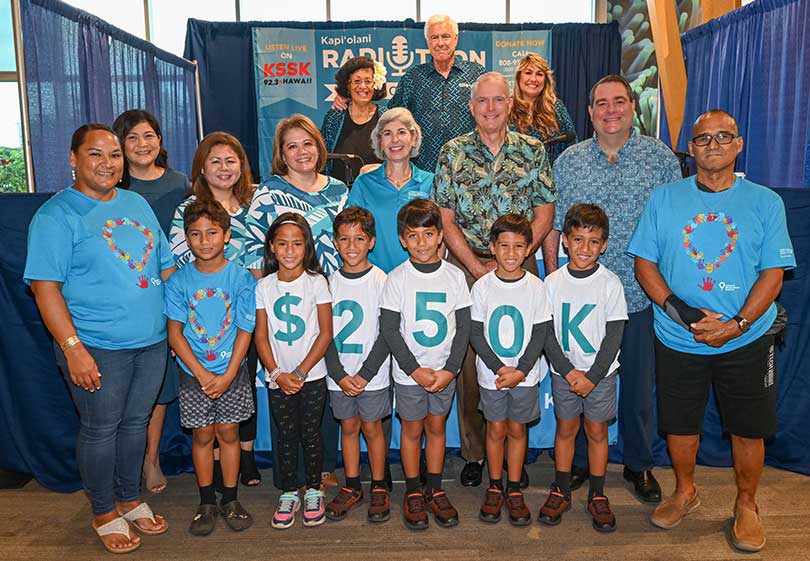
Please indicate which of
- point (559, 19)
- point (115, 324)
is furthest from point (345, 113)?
point (559, 19)

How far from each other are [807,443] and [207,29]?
7.67m

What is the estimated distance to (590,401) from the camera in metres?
2.55

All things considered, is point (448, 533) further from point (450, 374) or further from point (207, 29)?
point (207, 29)

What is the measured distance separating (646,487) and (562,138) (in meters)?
1.80

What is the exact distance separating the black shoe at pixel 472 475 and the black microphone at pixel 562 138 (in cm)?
172

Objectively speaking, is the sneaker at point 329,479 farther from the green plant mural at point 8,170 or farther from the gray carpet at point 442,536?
the green plant mural at point 8,170

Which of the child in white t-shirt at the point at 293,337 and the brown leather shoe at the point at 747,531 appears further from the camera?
the child in white t-shirt at the point at 293,337

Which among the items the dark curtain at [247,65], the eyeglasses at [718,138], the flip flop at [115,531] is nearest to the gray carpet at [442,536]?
the flip flop at [115,531]

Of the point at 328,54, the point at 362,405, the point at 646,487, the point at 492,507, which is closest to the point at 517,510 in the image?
the point at 492,507

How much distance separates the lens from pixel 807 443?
3.03 meters

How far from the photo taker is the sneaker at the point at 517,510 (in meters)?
2.57

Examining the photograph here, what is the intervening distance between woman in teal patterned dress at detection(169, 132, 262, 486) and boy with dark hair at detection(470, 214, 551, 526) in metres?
1.00

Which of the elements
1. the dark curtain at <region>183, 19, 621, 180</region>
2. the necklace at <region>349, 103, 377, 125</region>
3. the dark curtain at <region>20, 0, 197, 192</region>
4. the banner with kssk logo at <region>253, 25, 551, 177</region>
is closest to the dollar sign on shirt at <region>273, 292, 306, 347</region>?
the necklace at <region>349, 103, 377, 125</region>

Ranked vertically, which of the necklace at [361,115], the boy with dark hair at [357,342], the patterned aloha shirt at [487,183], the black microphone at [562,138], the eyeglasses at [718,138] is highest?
the necklace at [361,115]
